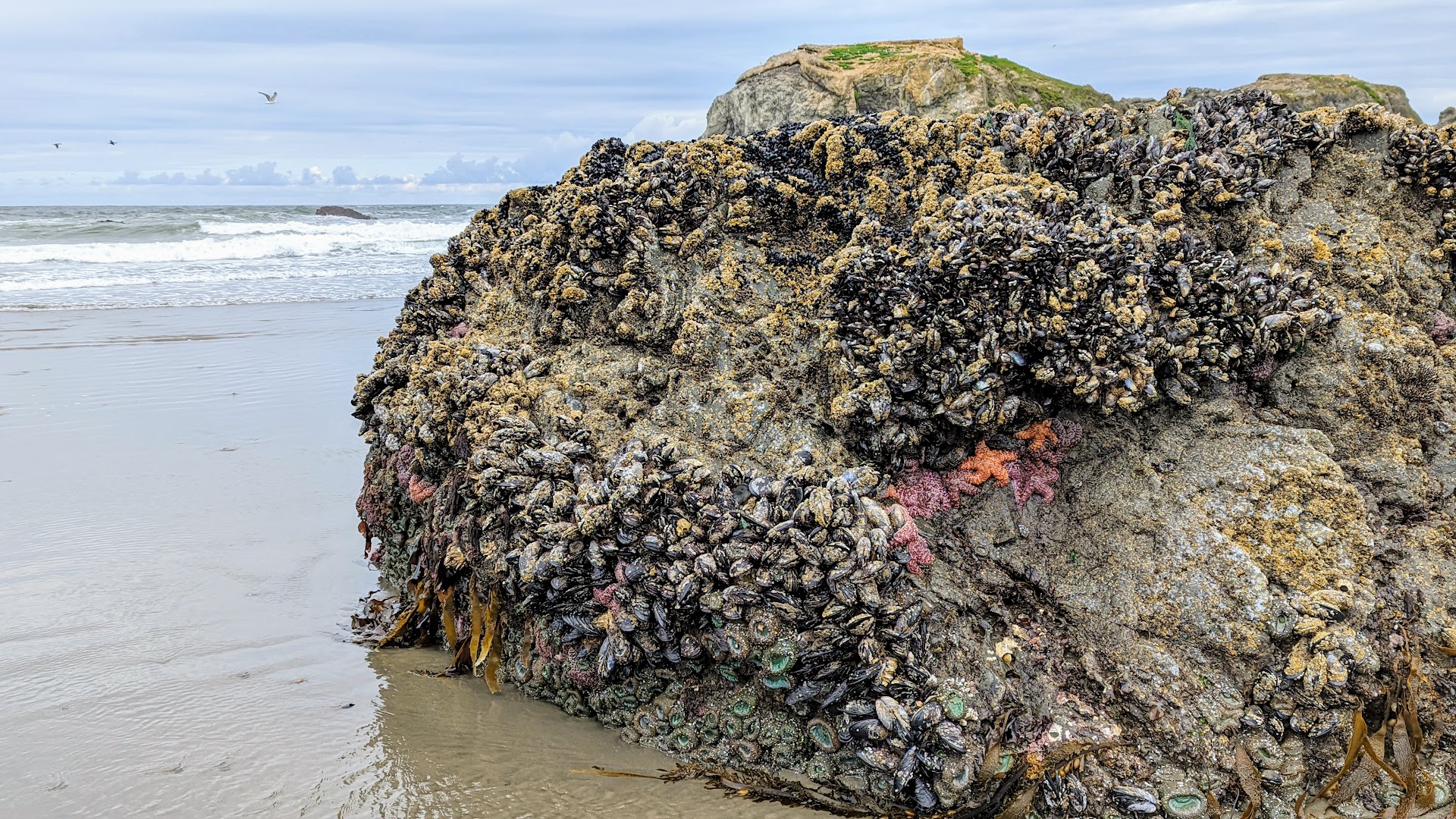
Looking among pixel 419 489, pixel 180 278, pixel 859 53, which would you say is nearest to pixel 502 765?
pixel 419 489

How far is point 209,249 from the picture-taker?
26156 mm

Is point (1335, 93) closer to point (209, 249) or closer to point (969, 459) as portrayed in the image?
point (969, 459)

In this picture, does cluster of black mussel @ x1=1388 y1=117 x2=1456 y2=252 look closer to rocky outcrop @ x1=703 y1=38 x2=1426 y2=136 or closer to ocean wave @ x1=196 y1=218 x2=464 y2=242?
rocky outcrop @ x1=703 y1=38 x2=1426 y2=136

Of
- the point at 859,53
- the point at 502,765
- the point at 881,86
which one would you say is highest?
the point at 859,53

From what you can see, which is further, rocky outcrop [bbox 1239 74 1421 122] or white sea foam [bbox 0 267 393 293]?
white sea foam [bbox 0 267 393 293]

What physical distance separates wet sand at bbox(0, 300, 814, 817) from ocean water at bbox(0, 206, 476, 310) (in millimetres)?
10341

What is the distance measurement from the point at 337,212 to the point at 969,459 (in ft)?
171

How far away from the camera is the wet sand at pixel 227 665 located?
10.7ft

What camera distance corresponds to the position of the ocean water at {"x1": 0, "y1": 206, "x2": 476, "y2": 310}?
17.3 meters

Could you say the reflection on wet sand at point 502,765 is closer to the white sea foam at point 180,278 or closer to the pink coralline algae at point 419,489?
the pink coralline algae at point 419,489

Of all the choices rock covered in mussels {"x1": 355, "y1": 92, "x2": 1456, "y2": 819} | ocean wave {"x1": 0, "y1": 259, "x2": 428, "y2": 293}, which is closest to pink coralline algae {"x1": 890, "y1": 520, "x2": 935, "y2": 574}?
rock covered in mussels {"x1": 355, "y1": 92, "x2": 1456, "y2": 819}

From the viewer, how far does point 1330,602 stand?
309 cm

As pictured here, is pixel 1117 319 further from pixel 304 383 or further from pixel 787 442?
pixel 304 383

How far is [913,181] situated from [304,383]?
7.35 meters
